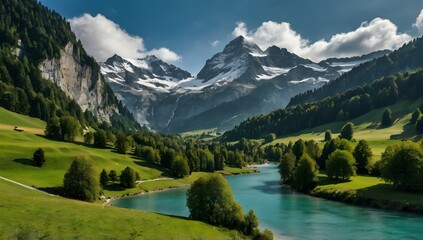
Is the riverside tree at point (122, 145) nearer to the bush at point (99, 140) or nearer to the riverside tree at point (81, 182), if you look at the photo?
the bush at point (99, 140)

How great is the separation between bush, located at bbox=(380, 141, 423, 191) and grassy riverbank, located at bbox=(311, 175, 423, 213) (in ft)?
8.57

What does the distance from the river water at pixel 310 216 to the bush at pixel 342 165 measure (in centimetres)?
1310

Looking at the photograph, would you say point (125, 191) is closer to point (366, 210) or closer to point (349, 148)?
point (366, 210)

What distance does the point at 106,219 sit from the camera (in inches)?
2025

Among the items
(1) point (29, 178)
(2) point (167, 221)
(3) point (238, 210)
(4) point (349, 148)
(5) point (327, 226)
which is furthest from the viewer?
(4) point (349, 148)

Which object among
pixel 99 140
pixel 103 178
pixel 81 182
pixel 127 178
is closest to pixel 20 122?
pixel 99 140

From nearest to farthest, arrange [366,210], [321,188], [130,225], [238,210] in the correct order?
[130,225] → [238,210] → [366,210] → [321,188]

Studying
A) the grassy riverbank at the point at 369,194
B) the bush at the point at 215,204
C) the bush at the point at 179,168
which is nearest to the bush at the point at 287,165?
the grassy riverbank at the point at 369,194

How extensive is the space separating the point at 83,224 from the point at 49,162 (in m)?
72.6

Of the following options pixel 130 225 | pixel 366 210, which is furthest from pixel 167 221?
pixel 366 210

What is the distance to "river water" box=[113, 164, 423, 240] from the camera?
203ft

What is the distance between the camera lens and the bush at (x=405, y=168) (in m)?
86.1

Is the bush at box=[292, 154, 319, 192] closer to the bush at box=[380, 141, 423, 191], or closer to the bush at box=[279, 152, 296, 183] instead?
the bush at box=[279, 152, 296, 183]

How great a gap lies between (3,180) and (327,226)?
70.0 meters
